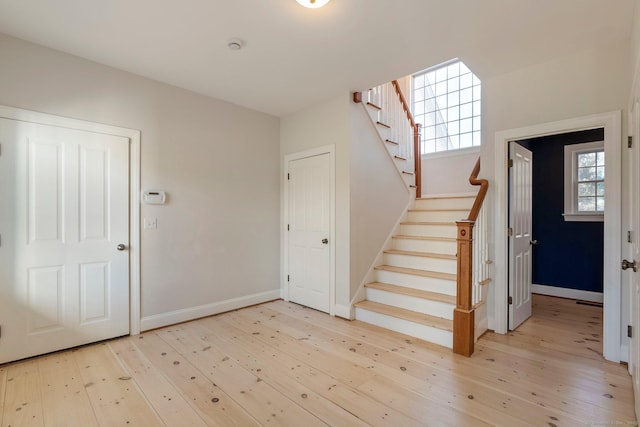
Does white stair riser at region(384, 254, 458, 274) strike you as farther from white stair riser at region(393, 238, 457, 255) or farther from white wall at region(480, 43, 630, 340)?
white wall at region(480, 43, 630, 340)

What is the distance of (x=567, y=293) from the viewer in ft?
14.4

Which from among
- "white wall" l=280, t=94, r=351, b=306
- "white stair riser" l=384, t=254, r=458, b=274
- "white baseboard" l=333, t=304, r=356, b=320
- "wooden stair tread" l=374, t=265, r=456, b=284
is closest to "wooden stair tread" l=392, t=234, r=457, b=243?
"white stair riser" l=384, t=254, r=458, b=274

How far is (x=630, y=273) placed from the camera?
2.27 meters

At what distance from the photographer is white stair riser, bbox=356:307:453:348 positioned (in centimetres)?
273

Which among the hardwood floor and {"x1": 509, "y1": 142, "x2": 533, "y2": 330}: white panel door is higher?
{"x1": 509, "y1": 142, "x2": 533, "y2": 330}: white panel door

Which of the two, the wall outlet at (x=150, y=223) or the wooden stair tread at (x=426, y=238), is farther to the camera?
the wooden stair tread at (x=426, y=238)

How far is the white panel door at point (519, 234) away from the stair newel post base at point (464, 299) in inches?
31.0

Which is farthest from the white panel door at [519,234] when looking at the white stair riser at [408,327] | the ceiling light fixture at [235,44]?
the ceiling light fixture at [235,44]

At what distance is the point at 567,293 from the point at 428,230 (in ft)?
7.89

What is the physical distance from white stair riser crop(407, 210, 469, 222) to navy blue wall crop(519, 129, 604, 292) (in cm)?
159

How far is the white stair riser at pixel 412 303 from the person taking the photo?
2.96m

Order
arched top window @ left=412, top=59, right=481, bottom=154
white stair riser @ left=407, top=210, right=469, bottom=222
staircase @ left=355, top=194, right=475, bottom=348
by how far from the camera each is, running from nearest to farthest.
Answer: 1. staircase @ left=355, top=194, right=475, bottom=348
2. white stair riser @ left=407, top=210, right=469, bottom=222
3. arched top window @ left=412, top=59, right=481, bottom=154

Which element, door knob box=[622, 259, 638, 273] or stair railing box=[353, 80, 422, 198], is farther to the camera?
stair railing box=[353, 80, 422, 198]

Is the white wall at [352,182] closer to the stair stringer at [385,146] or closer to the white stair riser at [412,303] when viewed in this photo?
the stair stringer at [385,146]
